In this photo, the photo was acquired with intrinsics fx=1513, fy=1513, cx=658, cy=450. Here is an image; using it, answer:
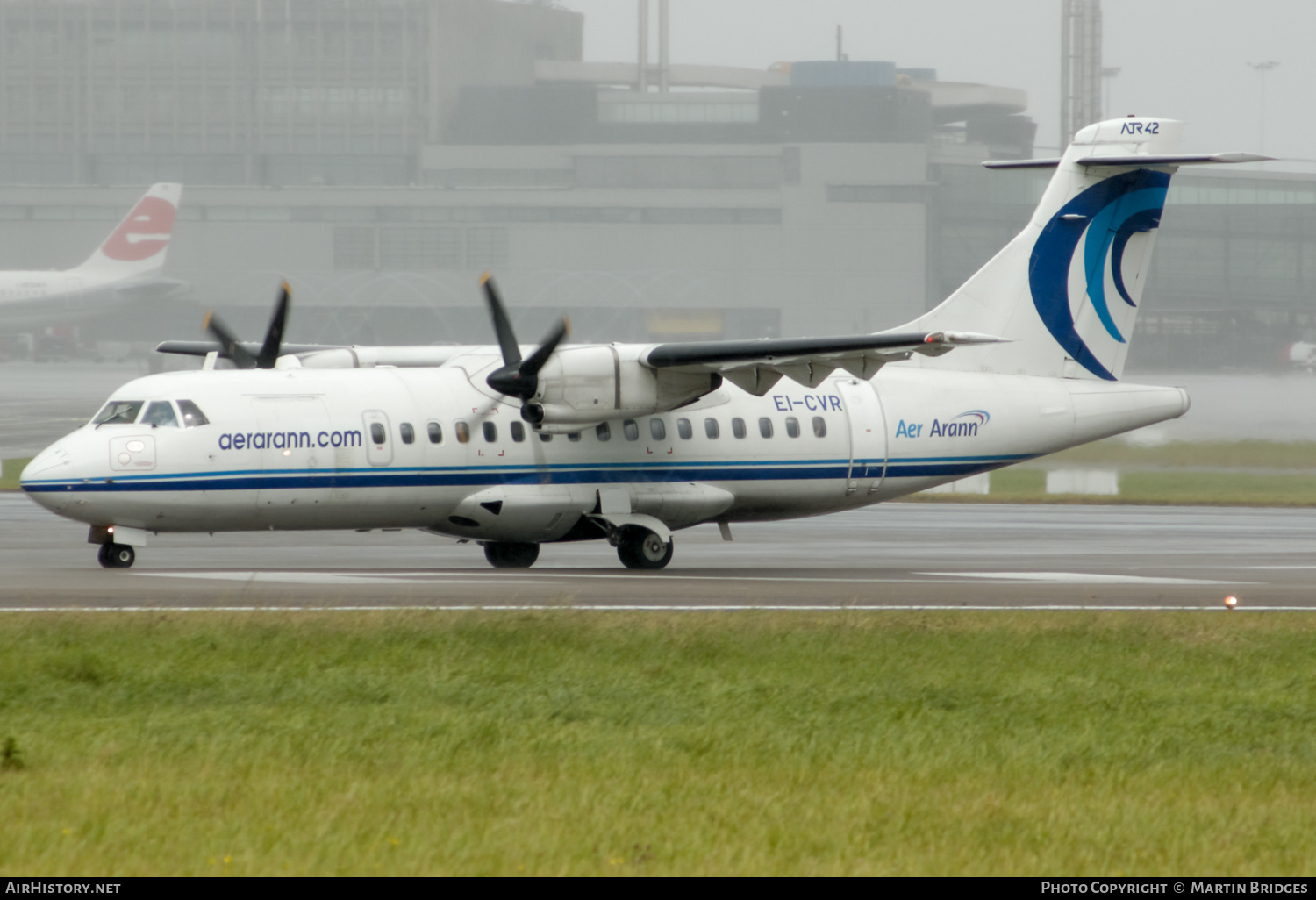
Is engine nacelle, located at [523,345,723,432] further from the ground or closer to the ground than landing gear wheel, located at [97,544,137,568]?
further from the ground

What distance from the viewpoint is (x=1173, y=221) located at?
106062mm

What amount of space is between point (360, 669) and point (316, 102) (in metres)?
123

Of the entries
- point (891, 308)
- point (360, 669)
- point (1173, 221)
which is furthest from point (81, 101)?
point (360, 669)

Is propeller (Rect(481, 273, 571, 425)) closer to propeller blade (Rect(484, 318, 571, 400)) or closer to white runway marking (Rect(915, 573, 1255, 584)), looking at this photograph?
propeller blade (Rect(484, 318, 571, 400))

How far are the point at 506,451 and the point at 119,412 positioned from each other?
17.4ft

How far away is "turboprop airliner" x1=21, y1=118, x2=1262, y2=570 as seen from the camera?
66.7ft

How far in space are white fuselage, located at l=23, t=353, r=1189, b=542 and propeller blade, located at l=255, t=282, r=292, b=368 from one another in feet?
5.35

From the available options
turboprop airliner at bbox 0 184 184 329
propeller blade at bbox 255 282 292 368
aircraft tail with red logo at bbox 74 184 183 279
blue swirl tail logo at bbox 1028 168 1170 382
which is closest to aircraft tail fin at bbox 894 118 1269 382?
blue swirl tail logo at bbox 1028 168 1170 382

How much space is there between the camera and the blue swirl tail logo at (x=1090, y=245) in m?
25.2

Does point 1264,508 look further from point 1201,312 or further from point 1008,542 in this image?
point 1201,312

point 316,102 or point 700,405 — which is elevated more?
point 316,102

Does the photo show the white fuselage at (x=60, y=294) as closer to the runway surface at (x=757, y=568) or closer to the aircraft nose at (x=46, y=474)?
the runway surface at (x=757, y=568)

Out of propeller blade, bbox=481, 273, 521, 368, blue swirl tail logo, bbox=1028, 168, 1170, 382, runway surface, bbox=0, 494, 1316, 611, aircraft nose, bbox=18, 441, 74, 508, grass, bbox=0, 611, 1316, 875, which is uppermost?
blue swirl tail logo, bbox=1028, 168, 1170, 382

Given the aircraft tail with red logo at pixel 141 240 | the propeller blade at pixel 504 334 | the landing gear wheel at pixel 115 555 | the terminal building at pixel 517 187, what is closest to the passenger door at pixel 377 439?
the propeller blade at pixel 504 334
